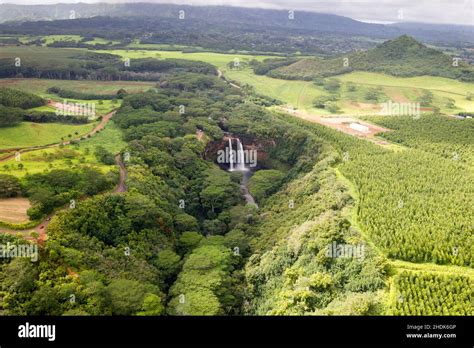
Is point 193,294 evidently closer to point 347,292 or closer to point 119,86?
point 347,292

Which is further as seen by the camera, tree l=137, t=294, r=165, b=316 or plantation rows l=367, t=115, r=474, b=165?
plantation rows l=367, t=115, r=474, b=165

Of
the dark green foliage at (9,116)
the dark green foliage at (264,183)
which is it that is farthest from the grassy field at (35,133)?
the dark green foliage at (264,183)

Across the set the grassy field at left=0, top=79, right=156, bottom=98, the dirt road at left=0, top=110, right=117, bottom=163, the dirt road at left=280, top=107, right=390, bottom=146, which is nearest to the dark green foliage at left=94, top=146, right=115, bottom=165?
the dirt road at left=0, top=110, right=117, bottom=163

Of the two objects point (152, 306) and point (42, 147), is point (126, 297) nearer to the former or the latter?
point (152, 306)

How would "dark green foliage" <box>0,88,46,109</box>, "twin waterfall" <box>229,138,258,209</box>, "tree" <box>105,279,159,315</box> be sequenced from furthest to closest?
"twin waterfall" <box>229,138,258,209</box> → "dark green foliage" <box>0,88,46,109</box> → "tree" <box>105,279,159,315</box>

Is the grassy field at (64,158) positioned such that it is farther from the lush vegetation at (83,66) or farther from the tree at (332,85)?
the tree at (332,85)

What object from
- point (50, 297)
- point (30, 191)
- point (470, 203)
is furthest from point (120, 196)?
point (470, 203)

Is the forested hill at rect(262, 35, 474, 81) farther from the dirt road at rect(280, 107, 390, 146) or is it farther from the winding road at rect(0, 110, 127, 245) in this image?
the winding road at rect(0, 110, 127, 245)
